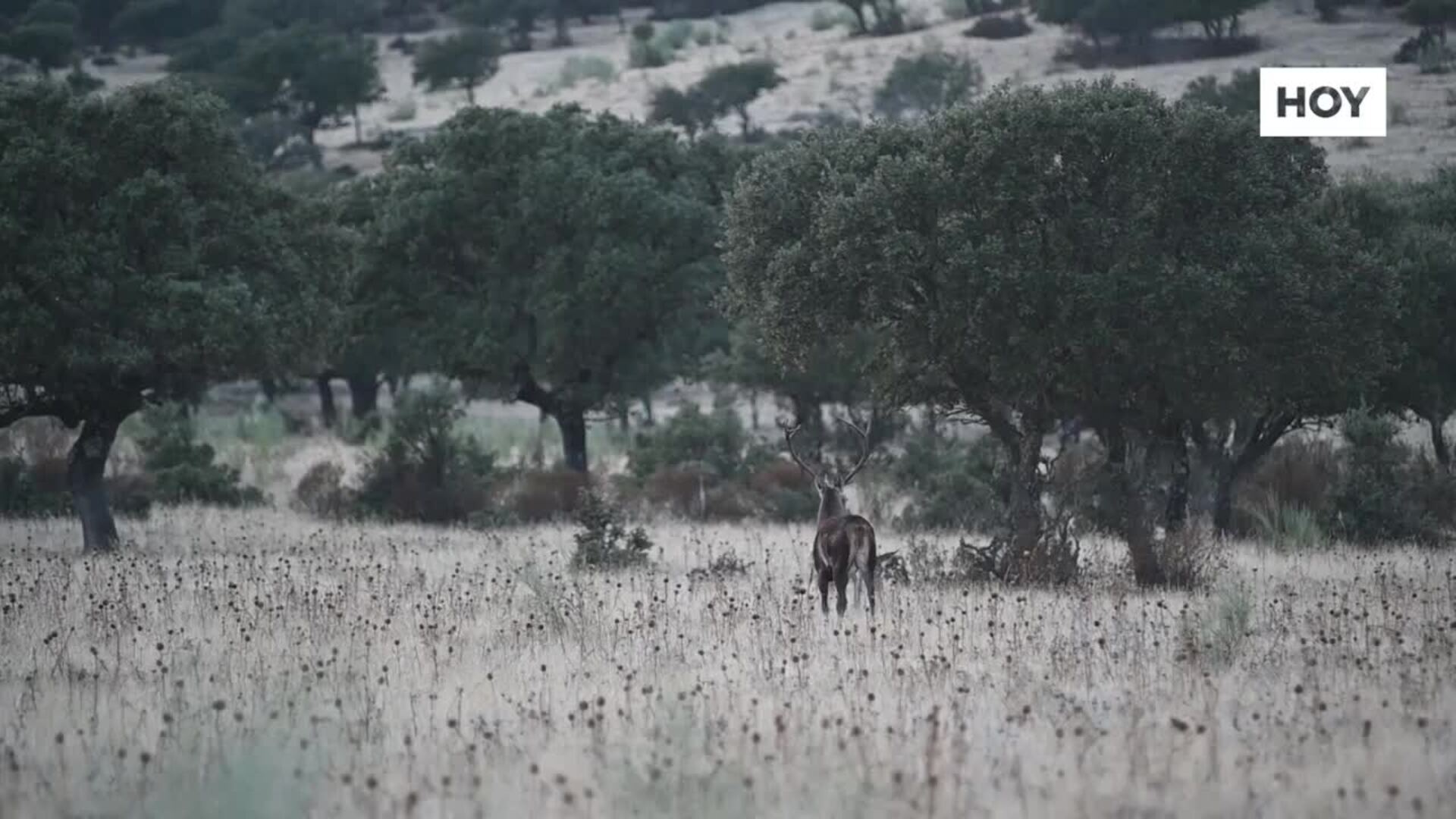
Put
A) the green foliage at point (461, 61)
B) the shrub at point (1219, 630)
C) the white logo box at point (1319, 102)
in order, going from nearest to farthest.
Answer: the shrub at point (1219, 630) < the white logo box at point (1319, 102) < the green foliage at point (461, 61)

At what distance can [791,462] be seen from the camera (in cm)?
3044

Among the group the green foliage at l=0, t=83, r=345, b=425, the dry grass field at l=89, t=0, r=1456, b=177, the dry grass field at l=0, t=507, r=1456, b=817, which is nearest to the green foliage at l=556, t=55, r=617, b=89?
the dry grass field at l=89, t=0, r=1456, b=177

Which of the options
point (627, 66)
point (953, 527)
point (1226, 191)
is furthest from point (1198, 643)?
point (627, 66)

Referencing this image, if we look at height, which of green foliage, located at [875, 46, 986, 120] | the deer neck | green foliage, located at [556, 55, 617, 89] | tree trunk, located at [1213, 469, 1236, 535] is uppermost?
the deer neck

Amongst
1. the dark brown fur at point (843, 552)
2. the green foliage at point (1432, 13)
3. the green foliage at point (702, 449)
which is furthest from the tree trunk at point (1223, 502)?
the green foliage at point (1432, 13)

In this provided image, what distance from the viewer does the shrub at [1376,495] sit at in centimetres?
2241

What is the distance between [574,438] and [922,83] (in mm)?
42048

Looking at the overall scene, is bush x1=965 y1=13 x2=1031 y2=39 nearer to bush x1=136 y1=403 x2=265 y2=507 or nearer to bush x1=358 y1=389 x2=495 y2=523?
bush x1=358 y1=389 x2=495 y2=523

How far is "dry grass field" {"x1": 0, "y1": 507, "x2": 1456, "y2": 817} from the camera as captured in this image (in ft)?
29.1

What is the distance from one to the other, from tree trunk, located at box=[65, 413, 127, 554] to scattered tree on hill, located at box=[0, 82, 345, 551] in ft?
0.07

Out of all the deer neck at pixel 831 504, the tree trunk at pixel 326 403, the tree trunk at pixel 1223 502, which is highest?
the deer neck at pixel 831 504

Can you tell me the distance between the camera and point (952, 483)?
26906mm

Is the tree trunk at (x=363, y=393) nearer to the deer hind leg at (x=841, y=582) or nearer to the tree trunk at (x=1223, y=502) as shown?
the tree trunk at (x=1223, y=502)

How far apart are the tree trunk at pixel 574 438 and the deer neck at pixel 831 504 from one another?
1714 cm
